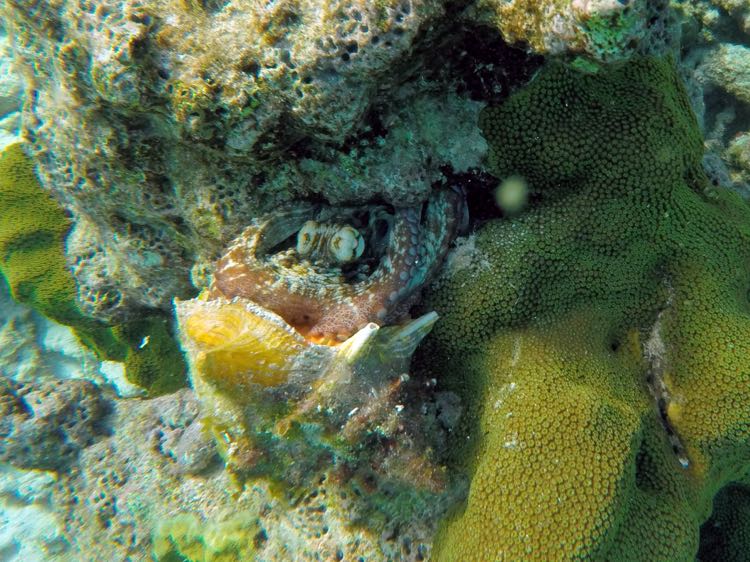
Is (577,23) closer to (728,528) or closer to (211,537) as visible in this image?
(728,528)

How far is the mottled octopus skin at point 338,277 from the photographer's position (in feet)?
7.52

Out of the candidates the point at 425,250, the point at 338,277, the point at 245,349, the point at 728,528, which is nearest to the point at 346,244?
the point at 338,277

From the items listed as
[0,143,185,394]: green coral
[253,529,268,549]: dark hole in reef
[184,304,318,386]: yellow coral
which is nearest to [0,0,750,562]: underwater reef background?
[184,304,318,386]: yellow coral

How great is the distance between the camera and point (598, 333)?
2.56 meters

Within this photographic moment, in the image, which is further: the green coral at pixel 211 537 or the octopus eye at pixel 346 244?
the green coral at pixel 211 537

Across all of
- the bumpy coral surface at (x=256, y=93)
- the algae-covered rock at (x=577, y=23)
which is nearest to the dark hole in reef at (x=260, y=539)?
the bumpy coral surface at (x=256, y=93)

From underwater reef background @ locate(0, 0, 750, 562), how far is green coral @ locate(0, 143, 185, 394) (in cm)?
141

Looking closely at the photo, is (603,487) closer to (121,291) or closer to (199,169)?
(199,169)

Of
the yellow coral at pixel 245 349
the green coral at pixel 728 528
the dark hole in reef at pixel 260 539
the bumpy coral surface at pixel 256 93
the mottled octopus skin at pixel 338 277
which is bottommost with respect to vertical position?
the dark hole in reef at pixel 260 539

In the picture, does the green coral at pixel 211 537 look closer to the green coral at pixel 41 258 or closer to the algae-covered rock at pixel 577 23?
the green coral at pixel 41 258

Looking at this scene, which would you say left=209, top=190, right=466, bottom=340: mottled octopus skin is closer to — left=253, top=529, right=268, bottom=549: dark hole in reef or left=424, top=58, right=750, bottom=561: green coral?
left=424, top=58, right=750, bottom=561: green coral

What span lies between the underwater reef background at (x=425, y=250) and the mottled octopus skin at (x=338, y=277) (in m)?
0.01

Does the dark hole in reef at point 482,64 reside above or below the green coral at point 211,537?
above

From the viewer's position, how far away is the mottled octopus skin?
2.29 m
